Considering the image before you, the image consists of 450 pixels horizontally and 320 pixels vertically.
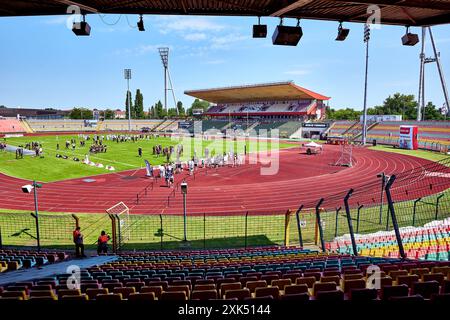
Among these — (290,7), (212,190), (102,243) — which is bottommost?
(212,190)

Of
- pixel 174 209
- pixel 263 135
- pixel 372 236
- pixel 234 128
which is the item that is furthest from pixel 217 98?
pixel 372 236

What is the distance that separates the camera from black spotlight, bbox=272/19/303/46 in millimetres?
8414

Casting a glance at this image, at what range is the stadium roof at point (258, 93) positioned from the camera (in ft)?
265

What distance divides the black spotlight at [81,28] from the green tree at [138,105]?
12254 cm

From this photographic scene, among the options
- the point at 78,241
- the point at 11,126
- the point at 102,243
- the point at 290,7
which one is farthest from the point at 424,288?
the point at 11,126

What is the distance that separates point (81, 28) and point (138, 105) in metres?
125

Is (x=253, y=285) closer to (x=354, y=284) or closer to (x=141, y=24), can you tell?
(x=354, y=284)

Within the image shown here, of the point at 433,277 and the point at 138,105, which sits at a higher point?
the point at 138,105

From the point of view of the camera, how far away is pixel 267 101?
96.3 metres

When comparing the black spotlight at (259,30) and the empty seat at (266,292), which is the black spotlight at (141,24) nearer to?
the black spotlight at (259,30)

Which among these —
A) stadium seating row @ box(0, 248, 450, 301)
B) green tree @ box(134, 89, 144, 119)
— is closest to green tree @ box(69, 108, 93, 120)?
Result: green tree @ box(134, 89, 144, 119)

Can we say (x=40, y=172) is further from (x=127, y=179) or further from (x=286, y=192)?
(x=286, y=192)

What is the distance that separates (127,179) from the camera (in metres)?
27.7

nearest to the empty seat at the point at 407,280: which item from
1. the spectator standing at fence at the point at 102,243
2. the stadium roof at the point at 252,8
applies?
the stadium roof at the point at 252,8
